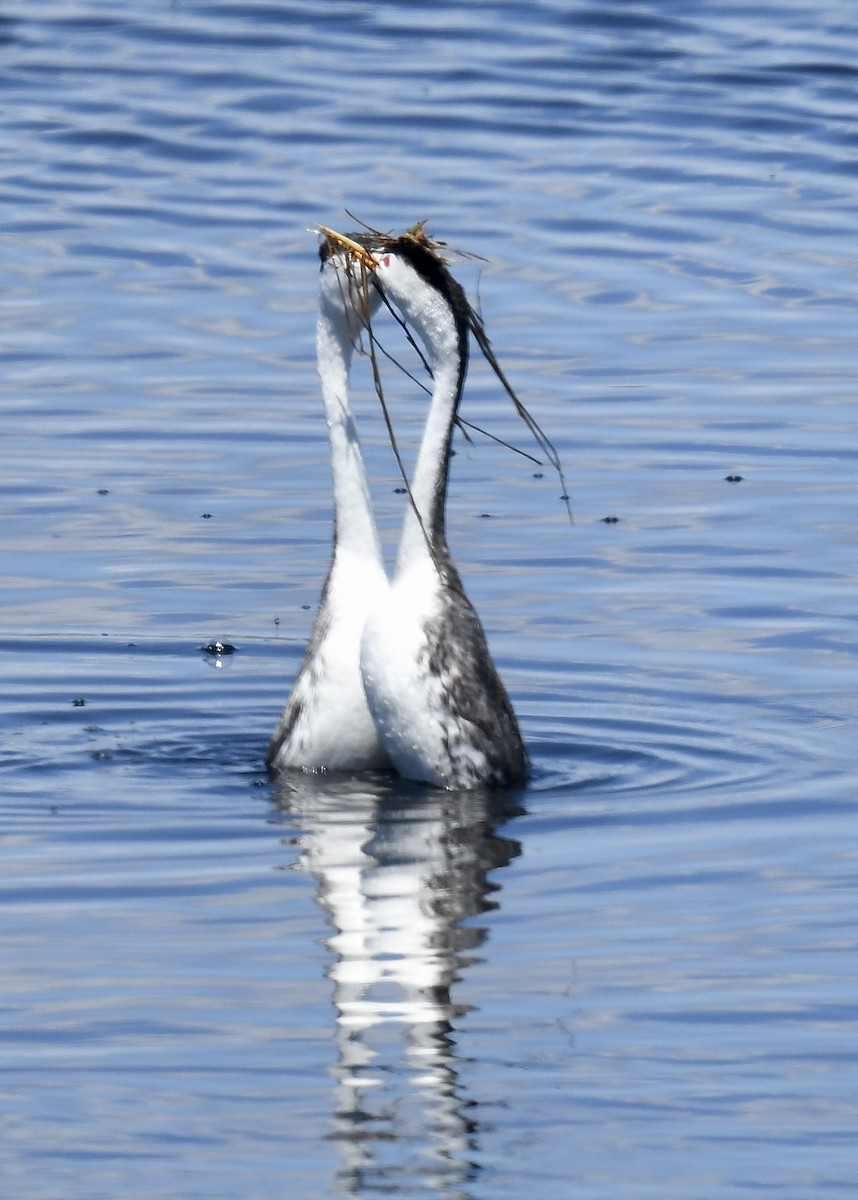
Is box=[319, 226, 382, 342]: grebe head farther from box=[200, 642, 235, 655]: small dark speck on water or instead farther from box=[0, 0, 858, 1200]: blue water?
box=[200, 642, 235, 655]: small dark speck on water

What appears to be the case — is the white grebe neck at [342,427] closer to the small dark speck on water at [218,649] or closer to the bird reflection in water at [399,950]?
the bird reflection in water at [399,950]

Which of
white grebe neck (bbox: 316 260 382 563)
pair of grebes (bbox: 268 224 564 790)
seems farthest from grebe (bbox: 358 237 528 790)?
white grebe neck (bbox: 316 260 382 563)

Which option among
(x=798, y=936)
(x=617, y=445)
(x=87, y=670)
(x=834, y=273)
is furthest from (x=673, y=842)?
(x=834, y=273)

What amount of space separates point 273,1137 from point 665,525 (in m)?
6.99

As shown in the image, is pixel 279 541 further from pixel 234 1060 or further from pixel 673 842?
pixel 234 1060

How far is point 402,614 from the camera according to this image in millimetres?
8477

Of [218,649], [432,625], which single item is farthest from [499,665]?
[432,625]

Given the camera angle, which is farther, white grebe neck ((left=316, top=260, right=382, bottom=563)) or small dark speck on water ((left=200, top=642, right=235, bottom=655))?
small dark speck on water ((left=200, top=642, right=235, bottom=655))

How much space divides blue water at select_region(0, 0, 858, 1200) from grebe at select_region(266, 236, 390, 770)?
19 centimetres

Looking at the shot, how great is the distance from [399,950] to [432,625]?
1760 millimetres

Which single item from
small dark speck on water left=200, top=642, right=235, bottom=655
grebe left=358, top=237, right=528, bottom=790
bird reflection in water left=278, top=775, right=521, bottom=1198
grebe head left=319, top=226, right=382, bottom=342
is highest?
grebe head left=319, top=226, right=382, bottom=342

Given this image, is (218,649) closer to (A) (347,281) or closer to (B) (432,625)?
(B) (432,625)

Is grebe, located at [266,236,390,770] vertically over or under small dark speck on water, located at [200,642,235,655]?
over

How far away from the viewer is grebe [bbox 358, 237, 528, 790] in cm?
841
